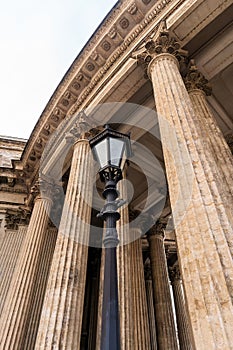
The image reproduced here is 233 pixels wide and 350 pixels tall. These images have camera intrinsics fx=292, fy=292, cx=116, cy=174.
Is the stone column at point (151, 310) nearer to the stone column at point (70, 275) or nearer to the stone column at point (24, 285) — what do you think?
the stone column at point (24, 285)

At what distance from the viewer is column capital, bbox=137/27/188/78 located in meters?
7.82

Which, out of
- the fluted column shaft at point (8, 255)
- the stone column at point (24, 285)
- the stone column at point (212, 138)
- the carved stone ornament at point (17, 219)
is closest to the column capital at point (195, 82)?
the stone column at point (212, 138)

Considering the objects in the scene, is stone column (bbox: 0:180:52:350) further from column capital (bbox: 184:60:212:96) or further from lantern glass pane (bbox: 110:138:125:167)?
lantern glass pane (bbox: 110:138:125:167)

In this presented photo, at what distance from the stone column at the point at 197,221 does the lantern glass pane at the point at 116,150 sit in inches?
66.5

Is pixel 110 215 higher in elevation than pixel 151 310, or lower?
lower

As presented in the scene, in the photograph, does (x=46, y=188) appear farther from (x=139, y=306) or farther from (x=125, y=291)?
(x=125, y=291)

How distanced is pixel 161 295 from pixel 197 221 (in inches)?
407

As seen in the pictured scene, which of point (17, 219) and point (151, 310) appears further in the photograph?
point (151, 310)

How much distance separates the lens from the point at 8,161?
59.4 feet

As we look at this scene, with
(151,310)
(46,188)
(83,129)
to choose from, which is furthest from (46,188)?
(151,310)

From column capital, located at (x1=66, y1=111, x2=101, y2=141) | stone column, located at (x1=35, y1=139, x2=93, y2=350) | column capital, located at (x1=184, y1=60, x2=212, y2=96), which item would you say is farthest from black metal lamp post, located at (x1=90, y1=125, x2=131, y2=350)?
column capital, located at (x1=66, y1=111, x2=101, y2=141)

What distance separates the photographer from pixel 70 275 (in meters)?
6.64

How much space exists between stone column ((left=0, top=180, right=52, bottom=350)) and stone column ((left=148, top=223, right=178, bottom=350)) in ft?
19.4

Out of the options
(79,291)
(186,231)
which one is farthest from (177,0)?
(79,291)
